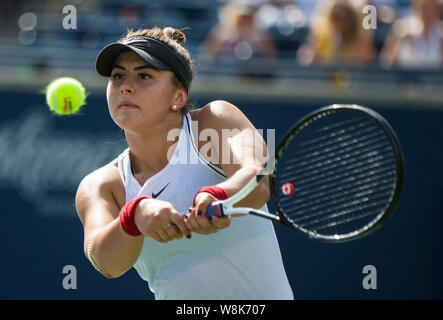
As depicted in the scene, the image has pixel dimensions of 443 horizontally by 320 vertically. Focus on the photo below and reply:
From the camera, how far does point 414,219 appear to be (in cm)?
577

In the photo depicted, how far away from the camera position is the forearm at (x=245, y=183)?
8.91 ft

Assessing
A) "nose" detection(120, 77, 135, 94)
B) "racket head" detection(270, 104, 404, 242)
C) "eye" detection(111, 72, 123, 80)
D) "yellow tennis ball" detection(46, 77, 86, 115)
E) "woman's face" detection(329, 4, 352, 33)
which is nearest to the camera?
"nose" detection(120, 77, 135, 94)

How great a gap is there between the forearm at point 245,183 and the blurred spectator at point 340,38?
3.15 metres

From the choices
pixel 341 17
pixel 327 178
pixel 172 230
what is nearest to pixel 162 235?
pixel 172 230

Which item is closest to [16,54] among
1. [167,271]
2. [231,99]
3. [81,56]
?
[81,56]

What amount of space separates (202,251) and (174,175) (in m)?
0.32

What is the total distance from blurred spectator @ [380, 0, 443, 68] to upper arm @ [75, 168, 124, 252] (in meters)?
3.52

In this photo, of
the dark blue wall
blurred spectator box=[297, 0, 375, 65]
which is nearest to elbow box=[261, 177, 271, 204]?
the dark blue wall

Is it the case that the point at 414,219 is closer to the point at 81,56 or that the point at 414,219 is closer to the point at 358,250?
the point at 358,250

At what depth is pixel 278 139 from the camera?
18.3 feet

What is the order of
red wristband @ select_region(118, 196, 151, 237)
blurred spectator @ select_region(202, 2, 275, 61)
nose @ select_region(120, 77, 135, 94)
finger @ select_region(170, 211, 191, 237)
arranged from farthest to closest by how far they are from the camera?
blurred spectator @ select_region(202, 2, 275, 61) → nose @ select_region(120, 77, 135, 94) → red wristband @ select_region(118, 196, 151, 237) → finger @ select_region(170, 211, 191, 237)

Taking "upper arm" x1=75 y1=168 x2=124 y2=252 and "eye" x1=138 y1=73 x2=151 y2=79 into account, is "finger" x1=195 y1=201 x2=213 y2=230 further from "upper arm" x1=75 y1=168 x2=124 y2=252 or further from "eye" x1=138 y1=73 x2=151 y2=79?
"eye" x1=138 y1=73 x2=151 y2=79

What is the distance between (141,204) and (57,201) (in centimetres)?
311

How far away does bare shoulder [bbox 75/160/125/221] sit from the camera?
301 cm
